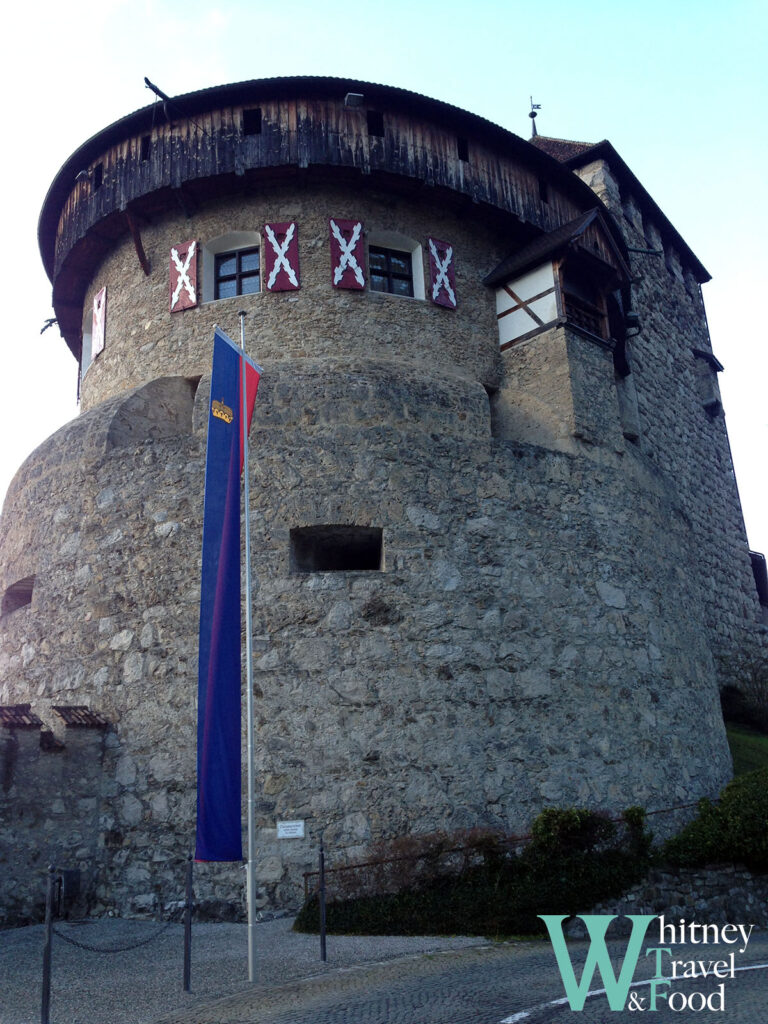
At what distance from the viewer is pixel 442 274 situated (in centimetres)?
1369

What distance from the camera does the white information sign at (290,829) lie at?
9.52m

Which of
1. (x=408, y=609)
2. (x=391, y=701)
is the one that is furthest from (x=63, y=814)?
(x=408, y=609)

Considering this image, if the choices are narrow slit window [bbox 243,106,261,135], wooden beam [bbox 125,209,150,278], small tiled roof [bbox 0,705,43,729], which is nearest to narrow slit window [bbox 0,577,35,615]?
small tiled roof [bbox 0,705,43,729]

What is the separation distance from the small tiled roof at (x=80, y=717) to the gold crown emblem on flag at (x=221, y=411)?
4.10 m

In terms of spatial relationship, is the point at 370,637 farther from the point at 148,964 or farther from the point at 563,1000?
the point at 563,1000

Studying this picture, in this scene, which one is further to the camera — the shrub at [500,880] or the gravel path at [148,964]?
the shrub at [500,880]

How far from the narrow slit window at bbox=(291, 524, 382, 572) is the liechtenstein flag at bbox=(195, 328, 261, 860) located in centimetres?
245

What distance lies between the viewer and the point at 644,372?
65.2ft

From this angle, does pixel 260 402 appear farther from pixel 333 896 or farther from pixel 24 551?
pixel 333 896

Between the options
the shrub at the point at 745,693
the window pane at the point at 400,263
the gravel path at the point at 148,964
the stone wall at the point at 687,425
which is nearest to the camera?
the gravel path at the point at 148,964

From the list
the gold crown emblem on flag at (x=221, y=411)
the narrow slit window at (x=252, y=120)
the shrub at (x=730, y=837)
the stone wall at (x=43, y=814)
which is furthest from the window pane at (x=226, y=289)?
the shrub at (x=730, y=837)

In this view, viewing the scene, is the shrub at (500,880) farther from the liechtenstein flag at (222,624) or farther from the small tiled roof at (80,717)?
the small tiled roof at (80,717)

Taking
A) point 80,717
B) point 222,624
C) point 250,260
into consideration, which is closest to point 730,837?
point 222,624

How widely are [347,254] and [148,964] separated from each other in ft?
31.3
